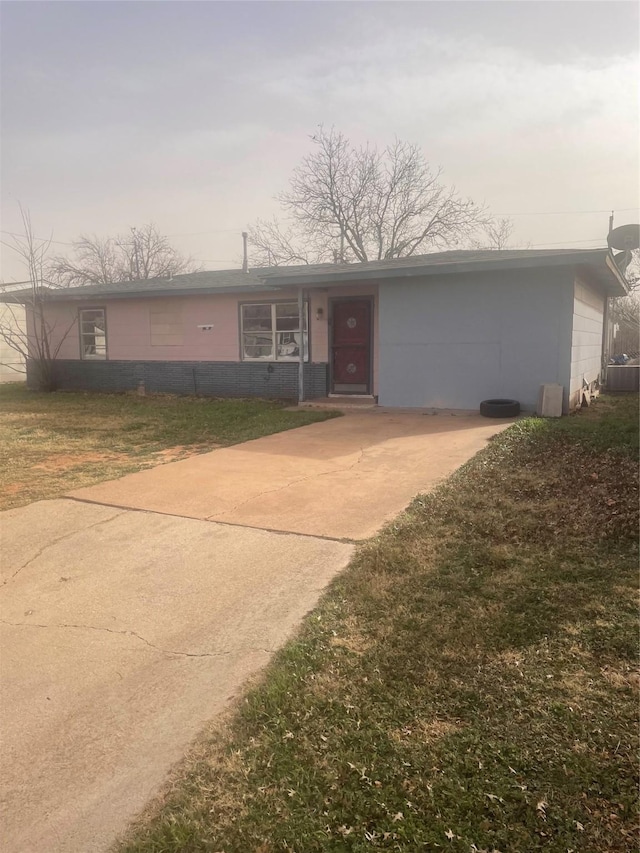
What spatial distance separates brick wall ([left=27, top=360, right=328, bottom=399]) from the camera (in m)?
13.6

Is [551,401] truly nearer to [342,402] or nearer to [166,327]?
[342,402]

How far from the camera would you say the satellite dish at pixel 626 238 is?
622 inches

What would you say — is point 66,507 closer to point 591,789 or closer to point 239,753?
point 239,753

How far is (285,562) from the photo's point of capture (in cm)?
394

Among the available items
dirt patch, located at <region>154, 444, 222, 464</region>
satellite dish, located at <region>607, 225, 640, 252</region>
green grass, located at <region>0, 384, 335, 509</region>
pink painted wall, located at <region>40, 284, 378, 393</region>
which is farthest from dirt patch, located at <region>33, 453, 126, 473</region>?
satellite dish, located at <region>607, 225, 640, 252</region>

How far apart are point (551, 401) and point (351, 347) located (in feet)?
14.4

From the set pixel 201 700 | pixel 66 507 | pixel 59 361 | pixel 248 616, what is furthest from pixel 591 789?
pixel 59 361

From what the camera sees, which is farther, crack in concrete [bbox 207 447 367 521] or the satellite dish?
the satellite dish

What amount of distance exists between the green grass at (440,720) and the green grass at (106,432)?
3.69 m

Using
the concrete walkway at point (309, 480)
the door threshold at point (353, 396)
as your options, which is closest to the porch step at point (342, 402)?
the door threshold at point (353, 396)

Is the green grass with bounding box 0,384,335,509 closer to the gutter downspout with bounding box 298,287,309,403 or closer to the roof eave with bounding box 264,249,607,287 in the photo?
the gutter downspout with bounding box 298,287,309,403

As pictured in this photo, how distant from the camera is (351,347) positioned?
12711 mm

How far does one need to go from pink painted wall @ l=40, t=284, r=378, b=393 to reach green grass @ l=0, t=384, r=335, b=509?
4.21ft

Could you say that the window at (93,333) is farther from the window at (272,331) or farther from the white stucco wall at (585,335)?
the white stucco wall at (585,335)
